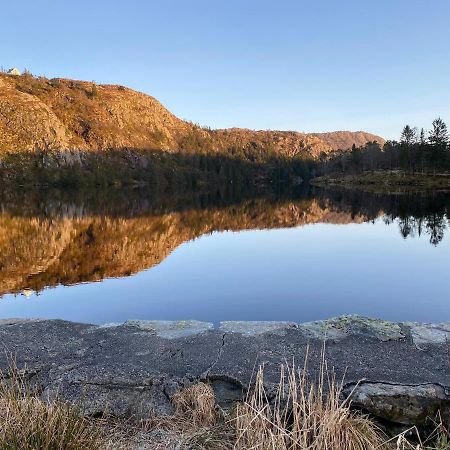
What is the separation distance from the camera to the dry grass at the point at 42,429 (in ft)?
12.2

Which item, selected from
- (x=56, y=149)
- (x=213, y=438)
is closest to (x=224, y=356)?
(x=213, y=438)

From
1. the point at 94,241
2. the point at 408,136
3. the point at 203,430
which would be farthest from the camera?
the point at 408,136

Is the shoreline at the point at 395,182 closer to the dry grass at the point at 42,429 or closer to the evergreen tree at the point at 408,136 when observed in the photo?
the evergreen tree at the point at 408,136

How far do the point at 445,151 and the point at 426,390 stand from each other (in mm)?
101021

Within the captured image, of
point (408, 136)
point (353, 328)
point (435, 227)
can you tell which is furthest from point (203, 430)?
point (408, 136)

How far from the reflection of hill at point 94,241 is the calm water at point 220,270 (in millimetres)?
96

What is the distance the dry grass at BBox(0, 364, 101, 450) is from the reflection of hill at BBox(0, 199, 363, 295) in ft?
45.2

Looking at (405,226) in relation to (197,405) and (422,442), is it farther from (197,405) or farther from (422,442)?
(197,405)

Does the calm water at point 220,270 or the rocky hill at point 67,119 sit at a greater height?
the rocky hill at point 67,119

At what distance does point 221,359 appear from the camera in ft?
24.3

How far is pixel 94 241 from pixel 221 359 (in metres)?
24.0

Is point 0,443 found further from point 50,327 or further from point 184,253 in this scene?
point 184,253

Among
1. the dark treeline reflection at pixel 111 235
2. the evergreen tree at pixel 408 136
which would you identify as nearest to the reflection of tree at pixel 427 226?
the dark treeline reflection at pixel 111 235

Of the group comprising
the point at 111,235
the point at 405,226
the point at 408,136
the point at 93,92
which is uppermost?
the point at 93,92
